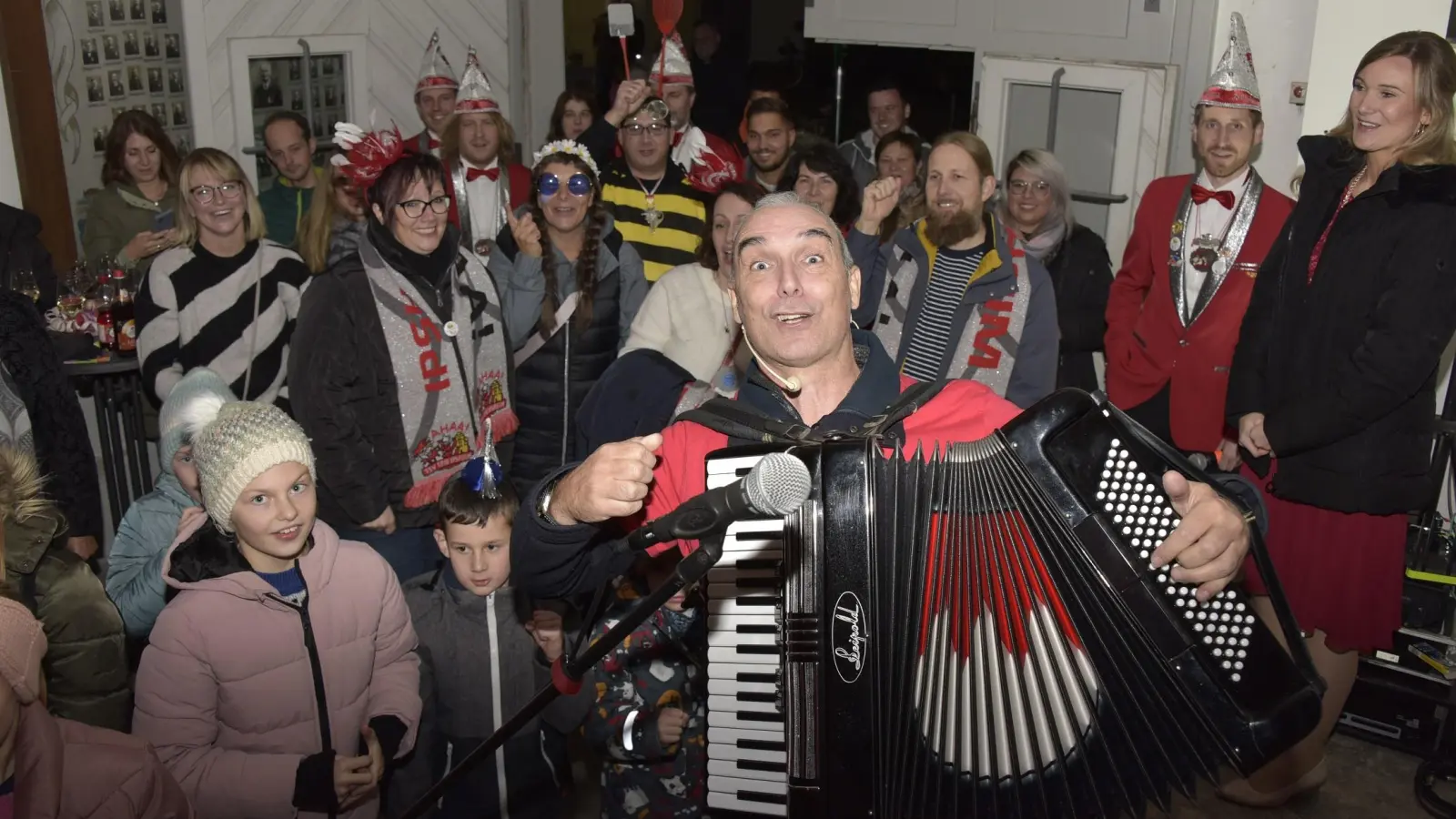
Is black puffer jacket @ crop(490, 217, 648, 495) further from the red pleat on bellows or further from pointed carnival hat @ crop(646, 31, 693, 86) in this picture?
the red pleat on bellows

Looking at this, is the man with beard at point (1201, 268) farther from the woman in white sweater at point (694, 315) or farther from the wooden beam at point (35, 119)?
the wooden beam at point (35, 119)

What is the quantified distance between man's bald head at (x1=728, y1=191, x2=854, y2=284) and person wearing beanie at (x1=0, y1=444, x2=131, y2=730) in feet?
5.79

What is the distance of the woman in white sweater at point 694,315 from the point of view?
4.09 meters

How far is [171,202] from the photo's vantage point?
5.67 m

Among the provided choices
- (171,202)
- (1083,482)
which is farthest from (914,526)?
(171,202)

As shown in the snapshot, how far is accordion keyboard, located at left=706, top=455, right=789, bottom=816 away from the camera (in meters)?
2.06

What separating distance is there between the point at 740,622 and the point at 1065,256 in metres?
3.45

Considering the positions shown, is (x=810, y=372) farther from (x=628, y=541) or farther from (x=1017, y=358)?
(x=1017, y=358)

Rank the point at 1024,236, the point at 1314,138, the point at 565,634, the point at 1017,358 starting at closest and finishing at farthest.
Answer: the point at 565,634 < the point at 1314,138 < the point at 1017,358 < the point at 1024,236

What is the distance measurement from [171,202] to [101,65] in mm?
1607

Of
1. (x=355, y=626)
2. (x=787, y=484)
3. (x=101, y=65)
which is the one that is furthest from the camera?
(x=101, y=65)

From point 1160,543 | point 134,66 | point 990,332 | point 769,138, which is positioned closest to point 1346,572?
point 990,332

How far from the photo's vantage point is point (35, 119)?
20.0ft

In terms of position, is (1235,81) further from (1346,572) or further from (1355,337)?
(1346,572)
